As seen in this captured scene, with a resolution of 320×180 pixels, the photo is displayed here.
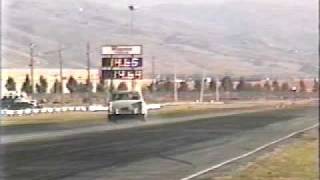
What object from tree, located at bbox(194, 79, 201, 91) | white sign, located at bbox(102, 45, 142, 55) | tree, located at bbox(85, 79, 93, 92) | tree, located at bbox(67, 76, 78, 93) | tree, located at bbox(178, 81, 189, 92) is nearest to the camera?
white sign, located at bbox(102, 45, 142, 55)

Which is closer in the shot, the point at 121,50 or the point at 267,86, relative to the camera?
the point at 121,50

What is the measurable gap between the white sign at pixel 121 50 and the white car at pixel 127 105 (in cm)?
1039

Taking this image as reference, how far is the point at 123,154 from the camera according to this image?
78.6 ft

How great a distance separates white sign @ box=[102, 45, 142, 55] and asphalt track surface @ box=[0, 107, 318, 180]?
9.50 feet

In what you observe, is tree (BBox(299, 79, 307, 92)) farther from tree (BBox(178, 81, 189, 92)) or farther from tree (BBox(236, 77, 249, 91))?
tree (BBox(236, 77, 249, 91))

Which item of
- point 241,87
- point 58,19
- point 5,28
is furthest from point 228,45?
point 241,87

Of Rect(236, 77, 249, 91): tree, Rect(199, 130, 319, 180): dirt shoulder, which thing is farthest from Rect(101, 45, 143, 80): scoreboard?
Rect(236, 77, 249, 91): tree

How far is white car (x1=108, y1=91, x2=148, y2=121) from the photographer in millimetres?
36144

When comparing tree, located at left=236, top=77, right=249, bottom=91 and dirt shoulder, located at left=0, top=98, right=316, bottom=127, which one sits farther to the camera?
tree, located at left=236, top=77, right=249, bottom=91

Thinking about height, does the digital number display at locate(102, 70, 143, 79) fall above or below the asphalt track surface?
above

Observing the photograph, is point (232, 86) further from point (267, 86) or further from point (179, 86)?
point (179, 86)

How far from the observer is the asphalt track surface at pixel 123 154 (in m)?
18.2

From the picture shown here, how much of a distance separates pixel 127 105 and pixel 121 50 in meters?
12.9

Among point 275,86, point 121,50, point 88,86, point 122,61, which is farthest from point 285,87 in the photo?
point 121,50
